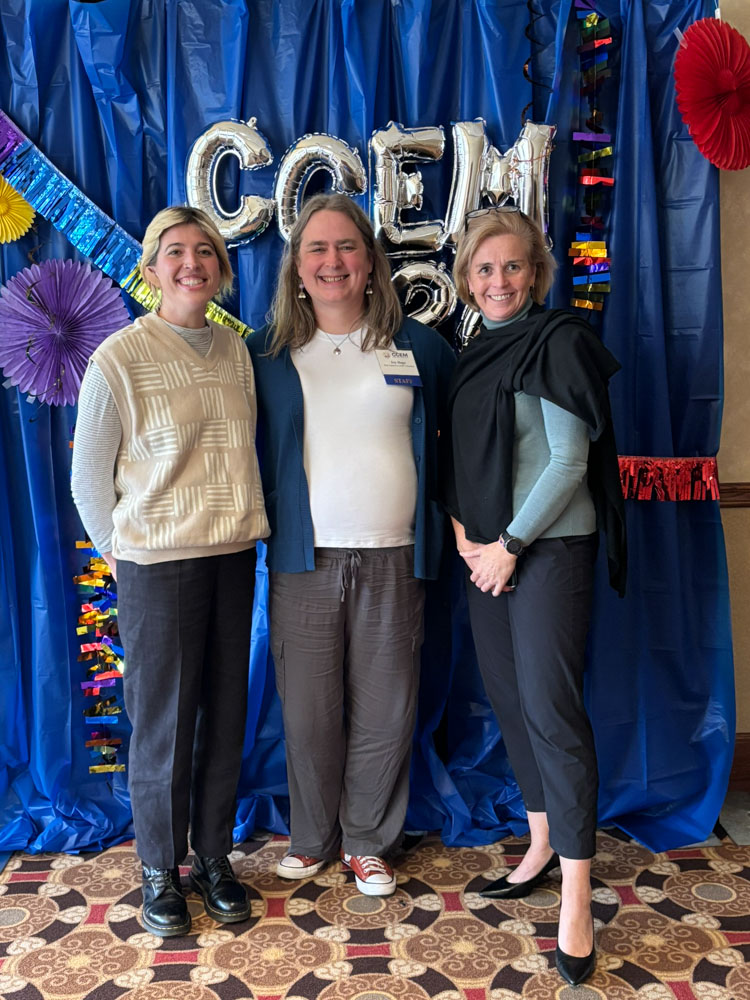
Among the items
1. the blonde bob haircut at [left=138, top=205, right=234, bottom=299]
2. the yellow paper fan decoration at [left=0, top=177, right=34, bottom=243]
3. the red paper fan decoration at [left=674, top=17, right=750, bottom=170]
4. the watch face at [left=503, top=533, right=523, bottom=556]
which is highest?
the red paper fan decoration at [left=674, top=17, right=750, bottom=170]

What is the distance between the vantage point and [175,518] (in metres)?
1.86

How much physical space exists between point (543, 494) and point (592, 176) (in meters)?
1.07

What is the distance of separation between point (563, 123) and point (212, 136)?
0.96m

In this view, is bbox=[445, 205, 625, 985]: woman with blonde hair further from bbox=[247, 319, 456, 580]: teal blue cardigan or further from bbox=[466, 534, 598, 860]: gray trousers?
bbox=[247, 319, 456, 580]: teal blue cardigan

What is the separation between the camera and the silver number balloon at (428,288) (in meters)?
2.32

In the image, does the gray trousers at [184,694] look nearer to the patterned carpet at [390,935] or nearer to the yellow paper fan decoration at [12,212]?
the patterned carpet at [390,935]

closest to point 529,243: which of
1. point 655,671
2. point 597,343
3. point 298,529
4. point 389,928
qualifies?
point 597,343

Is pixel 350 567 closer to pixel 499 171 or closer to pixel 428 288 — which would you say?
pixel 428 288

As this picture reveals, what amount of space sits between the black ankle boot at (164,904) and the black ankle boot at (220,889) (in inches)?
2.9

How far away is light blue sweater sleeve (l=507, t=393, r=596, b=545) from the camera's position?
1.75 m

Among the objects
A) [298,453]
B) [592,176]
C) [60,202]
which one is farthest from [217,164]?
[592,176]

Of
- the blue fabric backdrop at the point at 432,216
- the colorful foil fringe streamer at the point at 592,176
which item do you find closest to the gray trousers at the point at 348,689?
the blue fabric backdrop at the point at 432,216

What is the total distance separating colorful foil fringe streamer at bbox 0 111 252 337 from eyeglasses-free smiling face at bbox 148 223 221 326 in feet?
1.35

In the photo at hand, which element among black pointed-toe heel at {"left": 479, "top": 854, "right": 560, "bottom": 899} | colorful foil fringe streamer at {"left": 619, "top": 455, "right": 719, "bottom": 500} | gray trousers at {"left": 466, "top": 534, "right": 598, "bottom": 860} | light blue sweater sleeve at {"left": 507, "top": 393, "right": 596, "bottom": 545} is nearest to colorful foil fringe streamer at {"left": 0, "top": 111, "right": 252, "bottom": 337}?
light blue sweater sleeve at {"left": 507, "top": 393, "right": 596, "bottom": 545}
